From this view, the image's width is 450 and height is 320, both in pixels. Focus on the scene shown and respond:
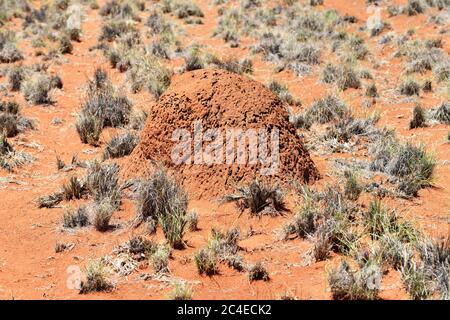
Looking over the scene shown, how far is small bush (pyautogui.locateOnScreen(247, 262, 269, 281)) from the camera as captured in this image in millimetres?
4617

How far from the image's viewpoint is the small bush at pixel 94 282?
14.8ft

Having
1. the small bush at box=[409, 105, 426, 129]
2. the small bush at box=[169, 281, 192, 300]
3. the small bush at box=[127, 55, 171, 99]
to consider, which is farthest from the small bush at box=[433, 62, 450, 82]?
the small bush at box=[169, 281, 192, 300]

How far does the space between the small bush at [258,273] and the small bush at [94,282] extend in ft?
3.98

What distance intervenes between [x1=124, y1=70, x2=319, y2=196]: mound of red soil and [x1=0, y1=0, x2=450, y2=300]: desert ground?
0.02m

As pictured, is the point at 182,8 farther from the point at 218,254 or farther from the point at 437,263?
the point at 437,263

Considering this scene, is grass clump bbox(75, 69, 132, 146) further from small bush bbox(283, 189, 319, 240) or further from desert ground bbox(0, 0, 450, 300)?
small bush bbox(283, 189, 319, 240)

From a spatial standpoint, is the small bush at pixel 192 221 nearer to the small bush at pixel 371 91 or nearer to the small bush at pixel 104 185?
the small bush at pixel 104 185

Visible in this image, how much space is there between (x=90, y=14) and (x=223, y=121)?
1312cm

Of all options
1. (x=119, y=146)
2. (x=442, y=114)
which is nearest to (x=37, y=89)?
(x=119, y=146)

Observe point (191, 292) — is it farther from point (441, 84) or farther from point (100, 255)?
point (441, 84)

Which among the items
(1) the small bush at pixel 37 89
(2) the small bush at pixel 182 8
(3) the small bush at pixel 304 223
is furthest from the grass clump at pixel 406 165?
(2) the small bush at pixel 182 8

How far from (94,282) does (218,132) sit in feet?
8.20

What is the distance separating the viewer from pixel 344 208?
5.42 metres

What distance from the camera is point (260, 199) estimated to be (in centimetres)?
583
